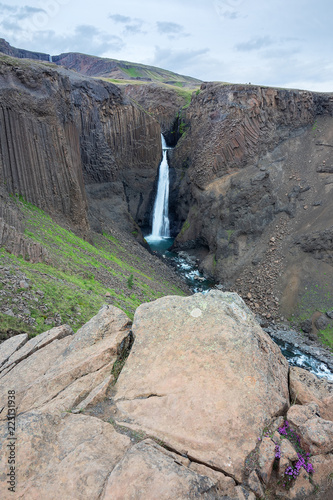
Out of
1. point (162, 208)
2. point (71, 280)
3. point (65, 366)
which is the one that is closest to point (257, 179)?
point (162, 208)

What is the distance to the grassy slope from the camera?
1248cm

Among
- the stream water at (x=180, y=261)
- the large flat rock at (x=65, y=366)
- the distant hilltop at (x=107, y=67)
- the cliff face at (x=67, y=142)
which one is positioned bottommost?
the stream water at (x=180, y=261)

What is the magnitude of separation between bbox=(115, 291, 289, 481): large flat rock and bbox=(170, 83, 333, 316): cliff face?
23.8m

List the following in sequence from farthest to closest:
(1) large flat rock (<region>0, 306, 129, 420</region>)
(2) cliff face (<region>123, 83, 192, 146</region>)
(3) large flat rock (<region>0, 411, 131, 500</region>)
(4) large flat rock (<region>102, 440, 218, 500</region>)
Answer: (2) cliff face (<region>123, 83, 192, 146</region>), (1) large flat rock (<region>0, 306, 129, 420</region>), (3) large flat rock (<region>0, 411, 131, 500</region>), (4) large flat rock (<region>102, 440, 218, 500</region>)

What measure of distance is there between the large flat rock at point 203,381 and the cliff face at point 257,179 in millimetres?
23790

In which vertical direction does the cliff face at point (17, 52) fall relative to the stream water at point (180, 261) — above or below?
above

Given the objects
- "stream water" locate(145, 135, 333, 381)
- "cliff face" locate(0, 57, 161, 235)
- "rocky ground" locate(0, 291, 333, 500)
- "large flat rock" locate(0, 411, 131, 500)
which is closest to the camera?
"large flat rock" locate(0, 411, 131, 500)

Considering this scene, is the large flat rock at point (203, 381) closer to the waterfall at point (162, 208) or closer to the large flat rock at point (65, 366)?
the large flat rock at point (65, 366)

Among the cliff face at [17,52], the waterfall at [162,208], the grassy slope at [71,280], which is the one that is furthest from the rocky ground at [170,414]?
the cliff face at [17,52]

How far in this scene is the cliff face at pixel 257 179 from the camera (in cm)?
3209

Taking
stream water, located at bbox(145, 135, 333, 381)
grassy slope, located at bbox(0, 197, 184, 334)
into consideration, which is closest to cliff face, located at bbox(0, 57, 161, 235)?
grassy slope, located at bbox(0, 197, 184, 334)

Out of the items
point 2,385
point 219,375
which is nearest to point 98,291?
point 2,385

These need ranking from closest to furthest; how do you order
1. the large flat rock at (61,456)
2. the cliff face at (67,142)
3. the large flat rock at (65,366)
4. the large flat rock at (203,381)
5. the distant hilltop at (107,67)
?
the large flat rock at (61,456) → the large flat rock at (203,381) → the large flat rock at (65,366) → the cliff face at (67,142) → the distant hilltop at (107,67)

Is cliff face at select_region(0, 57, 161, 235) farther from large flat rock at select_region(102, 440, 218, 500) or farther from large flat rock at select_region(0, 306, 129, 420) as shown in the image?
large flat rock at select_region(102, 440, 218, 500)
